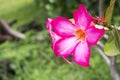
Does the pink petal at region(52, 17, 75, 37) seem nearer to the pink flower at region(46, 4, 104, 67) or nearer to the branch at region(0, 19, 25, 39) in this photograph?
the pink flower at region(46, 4, 104, 67)

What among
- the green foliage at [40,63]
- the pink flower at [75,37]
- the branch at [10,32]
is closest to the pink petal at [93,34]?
the pink flower at [75,37]

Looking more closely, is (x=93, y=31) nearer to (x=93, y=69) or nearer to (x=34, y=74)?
(x=93, y=69)

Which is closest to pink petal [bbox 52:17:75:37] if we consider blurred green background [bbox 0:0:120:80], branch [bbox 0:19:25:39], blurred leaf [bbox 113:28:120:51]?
blurred leaf [bbox 113:28:120:51]

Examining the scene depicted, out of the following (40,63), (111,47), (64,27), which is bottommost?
(40,63)

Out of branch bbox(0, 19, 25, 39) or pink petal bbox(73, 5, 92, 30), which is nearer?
pink petal bbox(73, 5, 92, 30)

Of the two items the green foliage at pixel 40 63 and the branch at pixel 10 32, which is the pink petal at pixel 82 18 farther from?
the branch at pixel 10 32

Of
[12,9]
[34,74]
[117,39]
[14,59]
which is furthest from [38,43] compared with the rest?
[117,39]


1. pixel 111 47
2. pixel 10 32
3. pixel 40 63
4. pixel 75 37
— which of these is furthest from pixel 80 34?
pixel 10 32

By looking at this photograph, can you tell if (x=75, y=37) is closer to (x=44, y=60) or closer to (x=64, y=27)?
(x=64, y=27)
